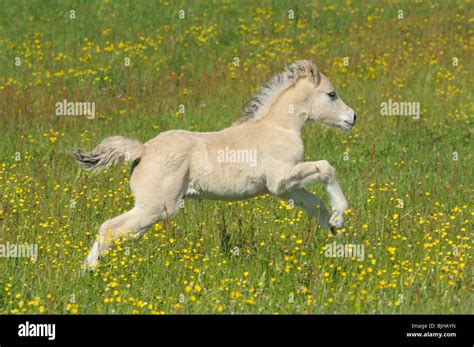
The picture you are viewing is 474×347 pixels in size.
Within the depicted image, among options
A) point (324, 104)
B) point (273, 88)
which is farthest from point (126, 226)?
point (324, 104)

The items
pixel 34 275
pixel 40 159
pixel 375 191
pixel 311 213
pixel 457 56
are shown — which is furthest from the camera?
pixel 457 56

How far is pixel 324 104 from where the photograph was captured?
8.05 metres

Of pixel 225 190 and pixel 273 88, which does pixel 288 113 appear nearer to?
pixel 273 88

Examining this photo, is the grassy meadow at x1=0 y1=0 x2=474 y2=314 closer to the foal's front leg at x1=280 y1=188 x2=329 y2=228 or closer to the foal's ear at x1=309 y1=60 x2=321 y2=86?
the foal's front leg at x1=280 y1=188 x2=329 y2=228

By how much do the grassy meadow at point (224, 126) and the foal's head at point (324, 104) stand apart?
102cm

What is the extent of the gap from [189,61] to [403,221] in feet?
32.0

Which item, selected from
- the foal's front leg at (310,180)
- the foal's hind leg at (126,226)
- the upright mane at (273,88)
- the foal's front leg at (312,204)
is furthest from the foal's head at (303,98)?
the foal's hind leg at (126,226)

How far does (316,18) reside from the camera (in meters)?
19.7

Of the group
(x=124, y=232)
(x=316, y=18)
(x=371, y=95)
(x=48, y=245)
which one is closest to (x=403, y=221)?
(x=124, y=232)

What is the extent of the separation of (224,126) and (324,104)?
498cm

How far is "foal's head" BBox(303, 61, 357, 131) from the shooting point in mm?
8023

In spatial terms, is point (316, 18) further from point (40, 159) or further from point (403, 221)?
point (403, 221)

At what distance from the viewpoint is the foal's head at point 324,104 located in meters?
8.02

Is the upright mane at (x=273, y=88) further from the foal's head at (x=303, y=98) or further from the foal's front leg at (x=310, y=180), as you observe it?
the foal's front leg at (x=310, y=180)
